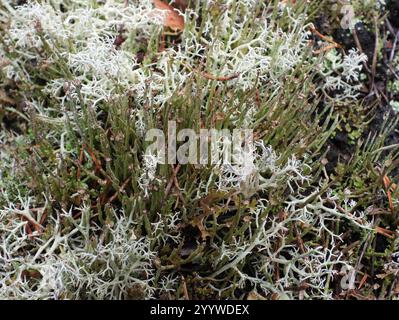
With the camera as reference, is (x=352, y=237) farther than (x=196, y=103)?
Yes

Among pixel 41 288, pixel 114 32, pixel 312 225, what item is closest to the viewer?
pixel 41 288

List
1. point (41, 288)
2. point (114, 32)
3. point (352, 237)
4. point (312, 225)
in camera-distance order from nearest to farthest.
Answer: point (41, 288) → point (312, 225) → point (352, 237) → point (114, 32)

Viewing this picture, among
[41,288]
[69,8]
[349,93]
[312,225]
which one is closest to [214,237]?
[312,225]

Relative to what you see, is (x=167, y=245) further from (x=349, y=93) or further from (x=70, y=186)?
(x=349, y=93)
